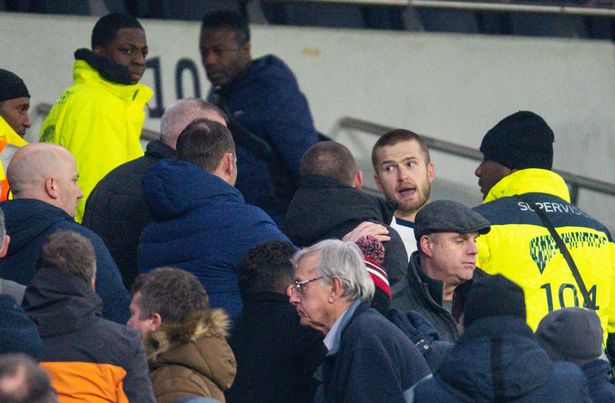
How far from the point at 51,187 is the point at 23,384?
2.24 meters

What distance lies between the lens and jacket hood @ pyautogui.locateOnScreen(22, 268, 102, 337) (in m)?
5.75

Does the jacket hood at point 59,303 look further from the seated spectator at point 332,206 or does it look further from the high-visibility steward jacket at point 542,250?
the high-visibility steward jacket at point 542,250

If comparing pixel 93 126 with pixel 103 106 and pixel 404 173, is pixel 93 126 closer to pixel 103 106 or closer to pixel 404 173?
pixel 103 106

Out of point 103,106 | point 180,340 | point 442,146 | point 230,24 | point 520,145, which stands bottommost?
point 442,146

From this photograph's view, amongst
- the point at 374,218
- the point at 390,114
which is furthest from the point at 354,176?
the point at 390,114

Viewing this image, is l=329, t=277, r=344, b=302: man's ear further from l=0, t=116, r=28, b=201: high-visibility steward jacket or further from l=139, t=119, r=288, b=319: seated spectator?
l=0, t=116, r=28, b=201: high-visibility steward jacket

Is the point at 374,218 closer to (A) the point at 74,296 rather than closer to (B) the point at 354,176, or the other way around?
(B) the point at 354,176

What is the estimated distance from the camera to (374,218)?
Result: 7.20m

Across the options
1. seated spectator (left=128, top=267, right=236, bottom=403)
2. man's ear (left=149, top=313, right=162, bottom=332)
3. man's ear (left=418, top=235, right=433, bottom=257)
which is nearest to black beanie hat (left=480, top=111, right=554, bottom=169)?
man's ear (left=418, top=235, right=433, bottom=257)

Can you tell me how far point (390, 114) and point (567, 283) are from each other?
4.52 metres

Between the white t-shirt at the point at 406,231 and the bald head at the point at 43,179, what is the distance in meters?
1.76

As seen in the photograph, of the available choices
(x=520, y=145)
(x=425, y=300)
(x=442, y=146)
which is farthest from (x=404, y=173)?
(x=442, y=146)

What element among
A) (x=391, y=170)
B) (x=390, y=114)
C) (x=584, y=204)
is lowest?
(x=584, y=204)

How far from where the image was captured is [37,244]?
6.48m
